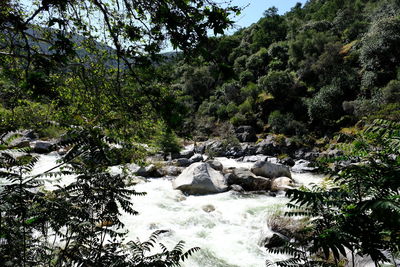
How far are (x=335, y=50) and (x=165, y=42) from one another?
85.8 feet

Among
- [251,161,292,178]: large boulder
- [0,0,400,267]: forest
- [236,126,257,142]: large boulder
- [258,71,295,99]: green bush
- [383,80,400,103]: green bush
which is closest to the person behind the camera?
[0,0,400,267]: forest

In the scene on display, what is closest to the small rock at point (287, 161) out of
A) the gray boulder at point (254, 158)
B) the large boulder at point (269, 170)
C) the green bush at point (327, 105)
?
the gray boulder at point (254, 158)

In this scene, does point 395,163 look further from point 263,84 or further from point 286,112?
point 263,84

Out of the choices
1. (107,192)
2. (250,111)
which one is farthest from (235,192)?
(250,111)

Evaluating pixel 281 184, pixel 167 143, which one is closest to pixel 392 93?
pixel 281 184

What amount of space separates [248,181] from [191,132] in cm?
1496

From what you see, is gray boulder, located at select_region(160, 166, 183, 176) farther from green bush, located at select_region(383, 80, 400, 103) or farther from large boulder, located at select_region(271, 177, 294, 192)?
green bush, located at select_region(383, 80, 400, 103)

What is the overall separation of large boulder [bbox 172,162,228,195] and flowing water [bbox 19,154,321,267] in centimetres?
33

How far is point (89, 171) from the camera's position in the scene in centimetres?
308

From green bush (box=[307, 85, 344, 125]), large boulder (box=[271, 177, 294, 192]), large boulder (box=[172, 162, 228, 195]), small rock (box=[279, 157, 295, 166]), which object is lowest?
small rock (box=[279, 157, 295, 166])

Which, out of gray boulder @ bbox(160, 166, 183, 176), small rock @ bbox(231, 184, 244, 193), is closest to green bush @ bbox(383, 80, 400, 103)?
small rock @ bbox(231, 184, 244, 193)

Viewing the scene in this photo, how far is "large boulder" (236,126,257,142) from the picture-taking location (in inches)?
890

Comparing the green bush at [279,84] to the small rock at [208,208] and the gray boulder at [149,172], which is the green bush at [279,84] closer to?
the gray boulder at [149,172]

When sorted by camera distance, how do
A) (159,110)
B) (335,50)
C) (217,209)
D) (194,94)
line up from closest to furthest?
(159,110), (217,209), (335,50), (194,94)
